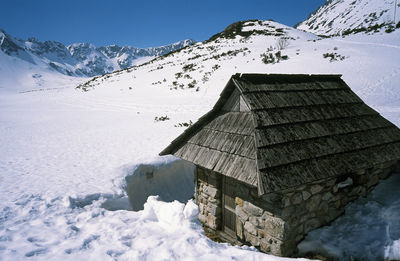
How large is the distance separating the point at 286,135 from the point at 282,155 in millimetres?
523

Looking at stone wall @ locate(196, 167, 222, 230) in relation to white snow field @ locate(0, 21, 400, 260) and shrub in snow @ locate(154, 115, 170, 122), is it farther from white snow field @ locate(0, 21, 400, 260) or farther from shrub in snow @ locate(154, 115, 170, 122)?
shrub in snow @ locate(154, 115, 170, 122)

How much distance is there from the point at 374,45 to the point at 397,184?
21.0m

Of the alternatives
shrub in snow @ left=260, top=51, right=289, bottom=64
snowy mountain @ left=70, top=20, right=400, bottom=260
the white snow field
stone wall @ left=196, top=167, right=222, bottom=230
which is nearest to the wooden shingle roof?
stone wall @ left=196, top=167, right=222, bottom=230

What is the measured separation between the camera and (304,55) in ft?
75.1

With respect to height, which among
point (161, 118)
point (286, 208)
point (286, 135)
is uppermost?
point (286, 135)

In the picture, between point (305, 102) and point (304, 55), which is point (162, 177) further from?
point (304, 55)

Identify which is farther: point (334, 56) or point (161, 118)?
point (334, 56)

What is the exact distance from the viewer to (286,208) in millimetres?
4598

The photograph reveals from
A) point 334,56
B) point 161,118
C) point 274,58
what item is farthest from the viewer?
point 274,58

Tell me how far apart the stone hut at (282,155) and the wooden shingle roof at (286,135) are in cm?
2

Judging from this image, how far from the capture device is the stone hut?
15.0 ft

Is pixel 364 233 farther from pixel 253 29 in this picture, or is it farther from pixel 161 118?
pixel 253 29

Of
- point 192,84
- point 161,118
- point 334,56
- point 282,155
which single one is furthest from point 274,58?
point 282,155

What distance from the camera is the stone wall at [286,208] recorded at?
15.2ft
